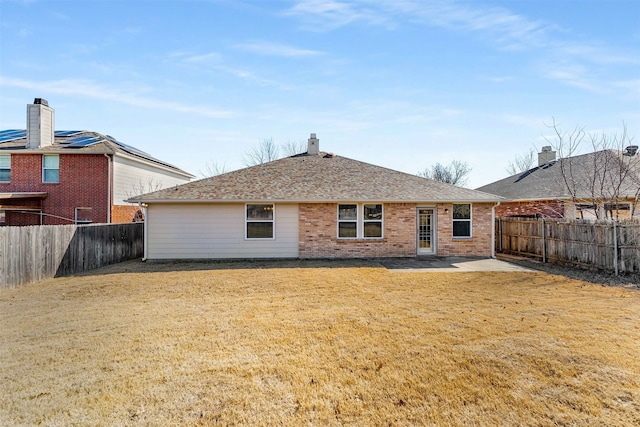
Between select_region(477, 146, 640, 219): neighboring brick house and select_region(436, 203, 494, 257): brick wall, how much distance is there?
246cm

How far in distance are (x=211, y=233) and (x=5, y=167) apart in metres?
12.3

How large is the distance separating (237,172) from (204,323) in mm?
11056

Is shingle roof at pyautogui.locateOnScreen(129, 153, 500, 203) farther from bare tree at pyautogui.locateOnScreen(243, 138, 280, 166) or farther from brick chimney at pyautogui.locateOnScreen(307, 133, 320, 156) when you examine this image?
bare tree at pyautogui.locateOnScreen(243, 138, 280, 166)

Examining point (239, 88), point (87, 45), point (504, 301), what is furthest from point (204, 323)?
point (239, 88)

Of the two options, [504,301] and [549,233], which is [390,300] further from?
[549,233]

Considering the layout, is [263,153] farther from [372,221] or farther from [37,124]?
[372,221]

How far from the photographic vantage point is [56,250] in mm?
10578

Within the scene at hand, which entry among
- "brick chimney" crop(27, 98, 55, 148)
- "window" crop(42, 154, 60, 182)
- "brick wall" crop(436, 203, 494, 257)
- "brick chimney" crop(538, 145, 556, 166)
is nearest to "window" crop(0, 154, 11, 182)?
"brick chimney" crop(27, 98, 55, 148)

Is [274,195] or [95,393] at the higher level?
[274,195]

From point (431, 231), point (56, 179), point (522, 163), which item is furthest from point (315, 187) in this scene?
point (522, 163)

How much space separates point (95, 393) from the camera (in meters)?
3.58

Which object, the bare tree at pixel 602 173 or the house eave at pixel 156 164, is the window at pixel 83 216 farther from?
the bare tree at pixel 602 173

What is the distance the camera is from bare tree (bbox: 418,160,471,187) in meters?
46.2

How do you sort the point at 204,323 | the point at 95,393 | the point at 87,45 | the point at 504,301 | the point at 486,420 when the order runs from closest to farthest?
the point at 486,420 < the point at 95,393 < the point at 204,323 < the point at 504,301 < the point at 87,45
